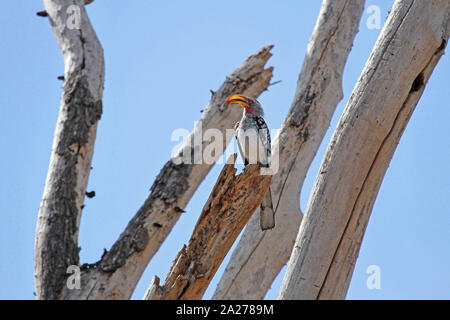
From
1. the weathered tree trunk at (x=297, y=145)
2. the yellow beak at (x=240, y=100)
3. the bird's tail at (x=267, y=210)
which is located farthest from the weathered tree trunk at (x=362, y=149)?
the weathered tree trunk at (x=297, y=145)

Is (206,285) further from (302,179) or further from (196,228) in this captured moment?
(302,179)

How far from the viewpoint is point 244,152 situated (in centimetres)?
596

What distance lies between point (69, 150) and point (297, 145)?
8.63 ft

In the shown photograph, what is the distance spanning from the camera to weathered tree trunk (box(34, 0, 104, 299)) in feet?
16.9

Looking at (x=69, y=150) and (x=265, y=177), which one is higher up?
(x=69, y=150)

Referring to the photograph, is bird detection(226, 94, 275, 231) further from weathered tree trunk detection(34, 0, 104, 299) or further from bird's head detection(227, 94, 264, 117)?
A: weathered tree trunk detection(34, 0, 104, 299)

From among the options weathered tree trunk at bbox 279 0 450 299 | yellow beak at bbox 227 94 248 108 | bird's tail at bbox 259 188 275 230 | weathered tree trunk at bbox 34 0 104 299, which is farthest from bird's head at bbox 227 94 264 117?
weathered tree trunk at bbox 279 0 450 299

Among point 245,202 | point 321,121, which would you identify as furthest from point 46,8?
point 245,202

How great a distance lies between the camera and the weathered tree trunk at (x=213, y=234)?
401cm

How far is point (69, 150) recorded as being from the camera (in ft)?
18.2

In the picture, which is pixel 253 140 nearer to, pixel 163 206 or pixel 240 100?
pixel 240 100

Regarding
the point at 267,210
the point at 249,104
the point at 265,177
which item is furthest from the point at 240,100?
the point at 265,177

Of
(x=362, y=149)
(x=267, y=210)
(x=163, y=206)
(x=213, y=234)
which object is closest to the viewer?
(x=213, y=234)
